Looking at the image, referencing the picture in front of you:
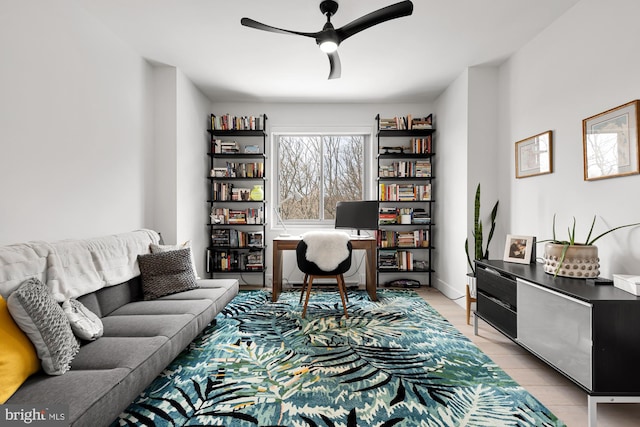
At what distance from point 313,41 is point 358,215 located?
206cm

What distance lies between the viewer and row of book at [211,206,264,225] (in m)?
4.41

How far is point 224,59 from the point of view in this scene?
10.9ft

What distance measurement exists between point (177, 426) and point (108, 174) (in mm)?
2137

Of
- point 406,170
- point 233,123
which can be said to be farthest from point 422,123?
point 233,123

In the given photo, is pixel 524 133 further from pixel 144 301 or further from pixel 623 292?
pixel 144 301

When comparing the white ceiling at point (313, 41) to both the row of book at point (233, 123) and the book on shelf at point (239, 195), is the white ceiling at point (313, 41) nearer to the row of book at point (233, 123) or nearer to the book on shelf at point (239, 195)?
the row of book at point (233, 123)

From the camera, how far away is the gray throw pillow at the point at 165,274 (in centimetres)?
254

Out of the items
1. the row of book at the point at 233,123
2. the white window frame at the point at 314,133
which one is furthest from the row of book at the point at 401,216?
the row of book at the point at 233,123

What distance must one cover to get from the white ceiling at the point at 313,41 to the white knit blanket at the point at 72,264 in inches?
71.4

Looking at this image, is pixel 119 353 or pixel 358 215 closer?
pixel 119 353

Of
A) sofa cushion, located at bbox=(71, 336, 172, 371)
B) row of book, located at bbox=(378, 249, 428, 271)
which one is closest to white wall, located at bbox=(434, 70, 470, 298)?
row of book, located at bbox=(378, 249, 428, 271)

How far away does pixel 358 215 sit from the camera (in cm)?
412

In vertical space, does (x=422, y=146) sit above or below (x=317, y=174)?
above

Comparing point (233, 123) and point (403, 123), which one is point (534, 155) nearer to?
point (403, 123)
